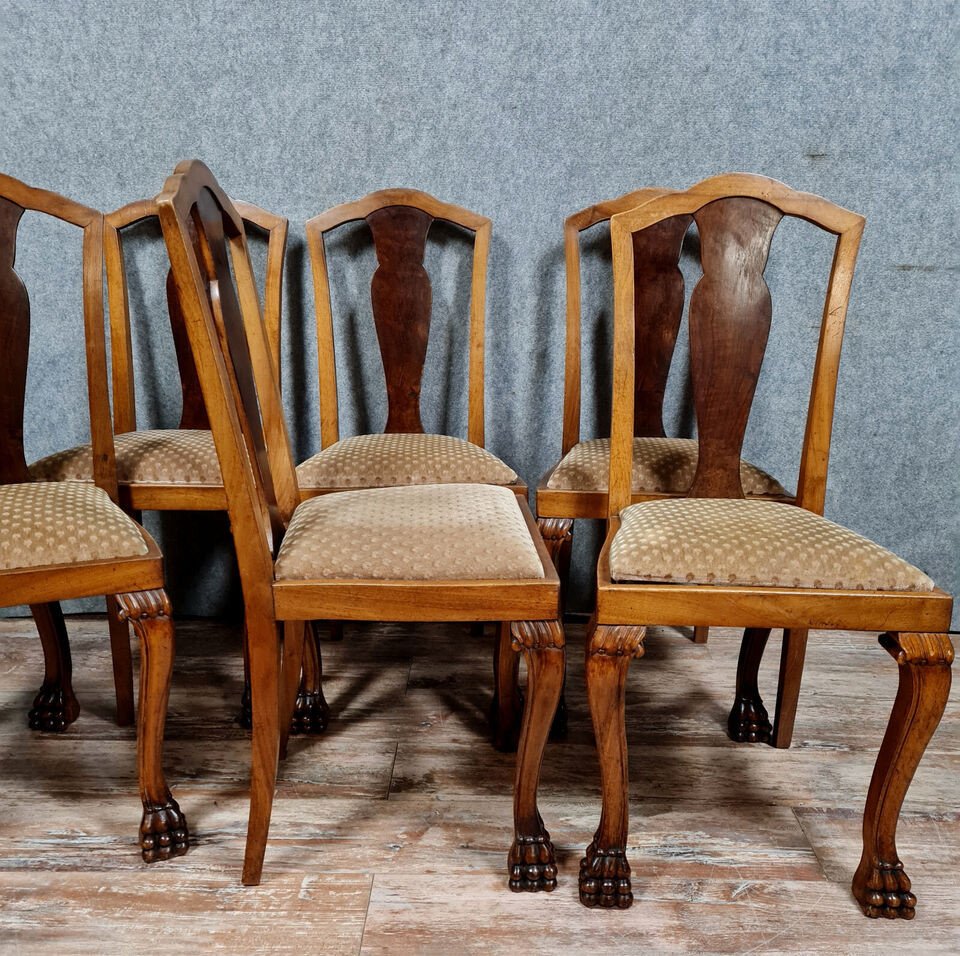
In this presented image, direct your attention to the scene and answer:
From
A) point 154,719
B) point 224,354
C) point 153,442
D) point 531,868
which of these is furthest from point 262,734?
point 153,442

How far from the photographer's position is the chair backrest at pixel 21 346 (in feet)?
5.02

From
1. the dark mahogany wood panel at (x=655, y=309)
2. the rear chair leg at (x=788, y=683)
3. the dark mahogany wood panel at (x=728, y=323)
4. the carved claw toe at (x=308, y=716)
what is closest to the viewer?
the dark mahogany wood panel at (x=728, y=323)

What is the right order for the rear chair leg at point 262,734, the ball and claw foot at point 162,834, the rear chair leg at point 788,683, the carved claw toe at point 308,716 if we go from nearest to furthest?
1. the rear chair leg at point 262,734
2. the ball and claw foot at point 162,834
3. the rear chair leg at point 788,683
4. the carved claw toe at point 308,716

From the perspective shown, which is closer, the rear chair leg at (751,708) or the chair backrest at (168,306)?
the rear chair leg at (751,708)

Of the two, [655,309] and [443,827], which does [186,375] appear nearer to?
[655,309]

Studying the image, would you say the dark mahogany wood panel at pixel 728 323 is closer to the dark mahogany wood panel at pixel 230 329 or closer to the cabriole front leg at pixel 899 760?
the cabriole front leg at pixel 899 760

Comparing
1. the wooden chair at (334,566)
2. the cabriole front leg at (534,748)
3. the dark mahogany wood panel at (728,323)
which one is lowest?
the cabriole front leg at (534,748)

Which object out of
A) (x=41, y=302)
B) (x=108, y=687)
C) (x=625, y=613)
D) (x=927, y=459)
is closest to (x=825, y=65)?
(x=927, y=459)

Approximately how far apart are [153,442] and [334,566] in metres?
0.80

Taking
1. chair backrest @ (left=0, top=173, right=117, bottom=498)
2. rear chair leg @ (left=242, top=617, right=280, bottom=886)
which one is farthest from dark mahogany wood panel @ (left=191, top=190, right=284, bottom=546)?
chair backrest @ (left=0, top=173, right=117, bottom=498)

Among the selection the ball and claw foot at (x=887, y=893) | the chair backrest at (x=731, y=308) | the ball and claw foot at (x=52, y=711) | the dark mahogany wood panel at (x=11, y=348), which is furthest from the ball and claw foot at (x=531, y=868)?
the dark mahogany wood panel at (x=11, y=348)

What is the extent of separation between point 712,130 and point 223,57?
1.21 m

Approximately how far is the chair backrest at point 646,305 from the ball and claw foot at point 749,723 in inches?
25.8

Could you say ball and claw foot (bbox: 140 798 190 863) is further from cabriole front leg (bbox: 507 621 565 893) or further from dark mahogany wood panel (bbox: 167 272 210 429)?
dark mahogany wood panel (bbox: 167 272 210 429)
